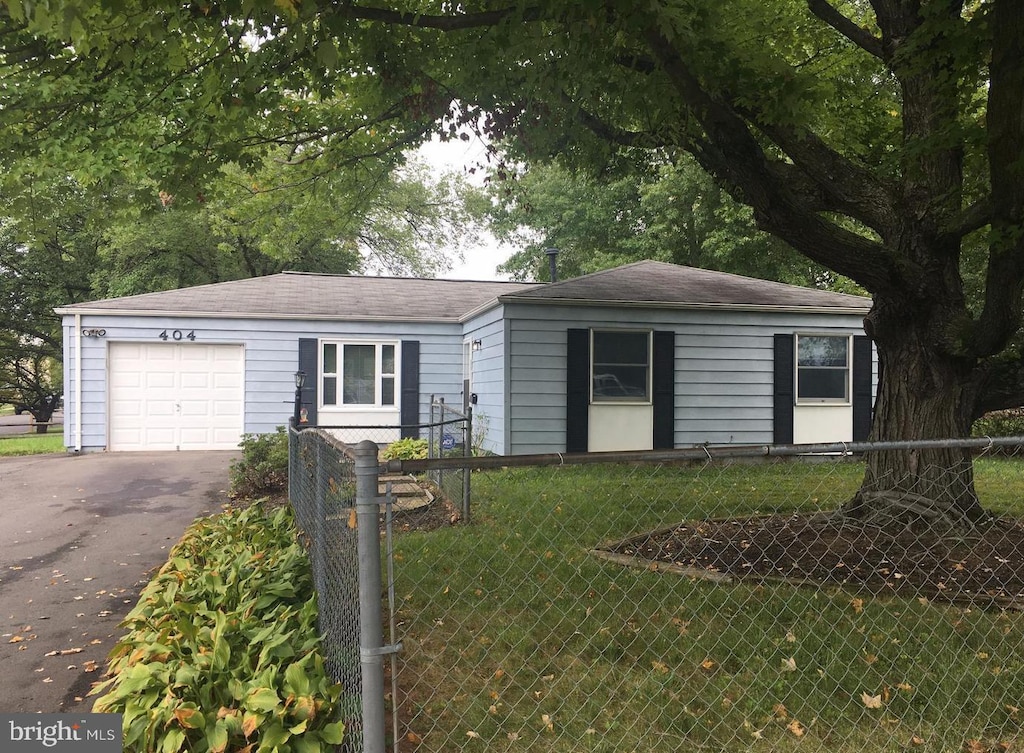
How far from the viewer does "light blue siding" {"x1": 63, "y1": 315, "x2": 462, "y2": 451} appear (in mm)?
13078

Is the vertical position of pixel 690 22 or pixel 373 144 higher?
pixel 373 144

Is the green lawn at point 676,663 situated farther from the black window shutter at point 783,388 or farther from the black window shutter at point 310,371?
the black window shutter at point 310,371

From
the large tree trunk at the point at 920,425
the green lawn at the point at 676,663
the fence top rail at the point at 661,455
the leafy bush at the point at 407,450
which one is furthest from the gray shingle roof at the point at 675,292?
the fence top rail at the point at 661,455

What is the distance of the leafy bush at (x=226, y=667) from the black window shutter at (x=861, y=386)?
10576 millimetres

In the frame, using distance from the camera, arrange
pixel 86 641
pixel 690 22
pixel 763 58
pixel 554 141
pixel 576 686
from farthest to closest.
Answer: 1. pixel 554 141
2. pixel 763 58
3. pixel 690 22
4. pixel 86 641
5. pixel 576 686

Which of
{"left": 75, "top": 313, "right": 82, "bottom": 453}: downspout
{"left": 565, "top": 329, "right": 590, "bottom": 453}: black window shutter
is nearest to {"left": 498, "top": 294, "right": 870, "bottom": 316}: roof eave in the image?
{"left": 565, "top": 329, "right": 590, "bottom": 453}: black window shutter

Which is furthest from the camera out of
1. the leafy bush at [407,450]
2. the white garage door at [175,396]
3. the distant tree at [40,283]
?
the distant tree at [40,283]

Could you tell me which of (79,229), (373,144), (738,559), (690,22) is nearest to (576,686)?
(738,559)

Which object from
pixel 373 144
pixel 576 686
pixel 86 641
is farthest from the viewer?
pixel 373 144

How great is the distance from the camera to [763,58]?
16.8 feet

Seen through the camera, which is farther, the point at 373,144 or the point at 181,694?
the point at 373,144

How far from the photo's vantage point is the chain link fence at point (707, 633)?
3.06 m

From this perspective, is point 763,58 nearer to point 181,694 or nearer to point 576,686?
point 576,686

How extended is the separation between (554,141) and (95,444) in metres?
10.5
